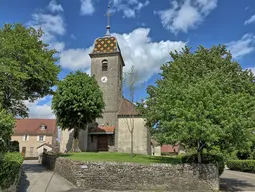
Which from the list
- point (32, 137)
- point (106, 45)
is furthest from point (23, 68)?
point (32, 137)

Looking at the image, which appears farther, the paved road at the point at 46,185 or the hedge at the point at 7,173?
the paved road at the point at 46,185

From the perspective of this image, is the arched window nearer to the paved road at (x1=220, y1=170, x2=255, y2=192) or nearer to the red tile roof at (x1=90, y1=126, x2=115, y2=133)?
the red tile roof at (x1=90, y1=126, x2=115, y2=133)

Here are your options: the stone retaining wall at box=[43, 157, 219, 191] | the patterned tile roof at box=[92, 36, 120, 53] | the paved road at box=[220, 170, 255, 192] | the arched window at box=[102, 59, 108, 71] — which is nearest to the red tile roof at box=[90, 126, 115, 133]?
the arched window at box=[102, 59, 108, 71]

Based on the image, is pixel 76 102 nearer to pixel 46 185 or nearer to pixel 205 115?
pixel 46 185

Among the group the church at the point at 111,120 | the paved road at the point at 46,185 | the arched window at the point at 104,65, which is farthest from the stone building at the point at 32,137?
the paved road at the point at 46,185

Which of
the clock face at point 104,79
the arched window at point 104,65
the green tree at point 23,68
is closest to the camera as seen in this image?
the green tree at point 23,68

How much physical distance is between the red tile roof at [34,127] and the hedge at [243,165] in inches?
1495

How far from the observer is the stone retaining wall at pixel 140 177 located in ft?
43.5

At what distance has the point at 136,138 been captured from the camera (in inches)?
1262

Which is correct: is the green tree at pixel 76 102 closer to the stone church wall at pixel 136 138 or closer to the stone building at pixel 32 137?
the stone church wall at pixel 136 138

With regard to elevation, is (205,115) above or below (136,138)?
above

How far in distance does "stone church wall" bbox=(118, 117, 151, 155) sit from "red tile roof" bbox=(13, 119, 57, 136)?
25726 millimetres

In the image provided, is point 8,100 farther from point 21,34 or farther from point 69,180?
point 69,180

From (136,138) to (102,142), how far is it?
505 cm
